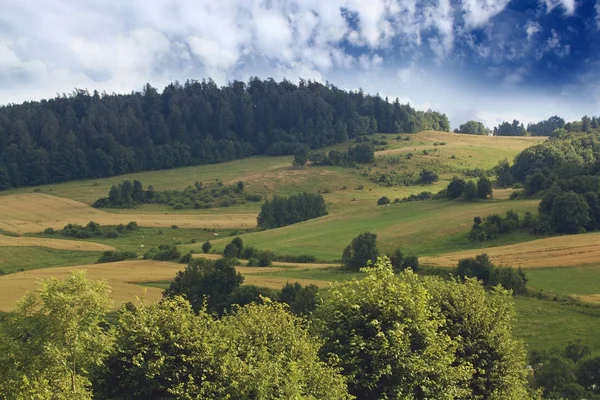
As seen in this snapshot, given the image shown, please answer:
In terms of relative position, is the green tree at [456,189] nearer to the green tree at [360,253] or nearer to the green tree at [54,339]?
the green tree at [360,253]

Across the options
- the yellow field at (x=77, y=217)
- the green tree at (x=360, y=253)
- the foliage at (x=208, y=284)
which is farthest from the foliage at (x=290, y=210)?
the foliage at (x=208, y=284)

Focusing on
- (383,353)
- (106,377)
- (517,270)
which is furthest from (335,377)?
(517,270)

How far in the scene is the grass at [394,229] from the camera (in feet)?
320

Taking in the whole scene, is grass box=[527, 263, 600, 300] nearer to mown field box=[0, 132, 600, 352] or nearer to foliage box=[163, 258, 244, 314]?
mown field box=[0, 132, 600, 352]

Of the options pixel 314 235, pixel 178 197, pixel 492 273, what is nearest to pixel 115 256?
pixel 314 235

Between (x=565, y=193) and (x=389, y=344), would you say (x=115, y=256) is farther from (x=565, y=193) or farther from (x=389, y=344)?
(x=389, y=344)

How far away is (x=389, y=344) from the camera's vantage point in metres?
26.1

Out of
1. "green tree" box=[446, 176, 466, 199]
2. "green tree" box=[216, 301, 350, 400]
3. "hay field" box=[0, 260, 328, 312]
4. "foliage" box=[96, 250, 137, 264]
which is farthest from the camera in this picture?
"green tree" box=[446, 176, 466, 199]

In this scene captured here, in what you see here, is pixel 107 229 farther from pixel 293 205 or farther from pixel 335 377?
pixel 335 377

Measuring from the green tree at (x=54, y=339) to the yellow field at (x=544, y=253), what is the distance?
64.2 metres

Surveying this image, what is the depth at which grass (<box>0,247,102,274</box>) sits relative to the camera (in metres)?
93.9

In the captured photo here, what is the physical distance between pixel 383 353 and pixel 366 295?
11.5ft

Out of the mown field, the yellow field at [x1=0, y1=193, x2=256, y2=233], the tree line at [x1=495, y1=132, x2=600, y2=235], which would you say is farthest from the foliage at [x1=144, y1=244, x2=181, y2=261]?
the tree line at [x1=495, y1=132, x2=600, y2=235]

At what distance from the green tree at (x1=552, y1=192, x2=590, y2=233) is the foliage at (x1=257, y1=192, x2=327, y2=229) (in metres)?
61.6
